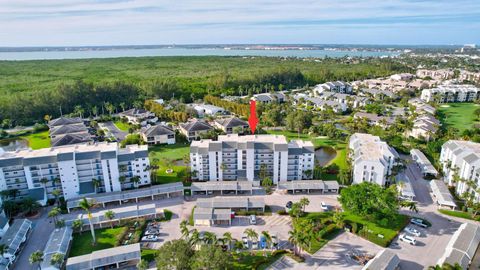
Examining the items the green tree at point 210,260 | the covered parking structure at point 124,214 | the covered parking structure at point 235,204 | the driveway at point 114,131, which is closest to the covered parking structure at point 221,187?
the covered parking structure at point 235,204

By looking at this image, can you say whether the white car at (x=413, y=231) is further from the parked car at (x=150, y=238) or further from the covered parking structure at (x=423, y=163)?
the parked car at (x=150, y=238)

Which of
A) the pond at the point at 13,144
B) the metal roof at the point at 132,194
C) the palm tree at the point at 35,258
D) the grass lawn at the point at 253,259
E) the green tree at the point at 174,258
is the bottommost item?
the grass lawn at the point at 253,259

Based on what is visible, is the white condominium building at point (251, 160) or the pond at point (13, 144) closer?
the white condominium building at point (251, 160)

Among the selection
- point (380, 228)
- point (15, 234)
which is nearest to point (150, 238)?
point (15, 234)

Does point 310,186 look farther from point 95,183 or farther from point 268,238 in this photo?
point 95,183

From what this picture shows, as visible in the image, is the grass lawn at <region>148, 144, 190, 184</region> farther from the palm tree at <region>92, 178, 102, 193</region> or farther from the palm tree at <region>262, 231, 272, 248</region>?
the palm tree at <region>262, 231, 272, 248</region>

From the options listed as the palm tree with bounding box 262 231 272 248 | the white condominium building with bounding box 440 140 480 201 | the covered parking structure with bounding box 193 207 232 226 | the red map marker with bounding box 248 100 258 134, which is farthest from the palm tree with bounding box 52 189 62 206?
the white condominium building with bounding box 440 140 480 201

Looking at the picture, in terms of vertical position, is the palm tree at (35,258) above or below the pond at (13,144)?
above
